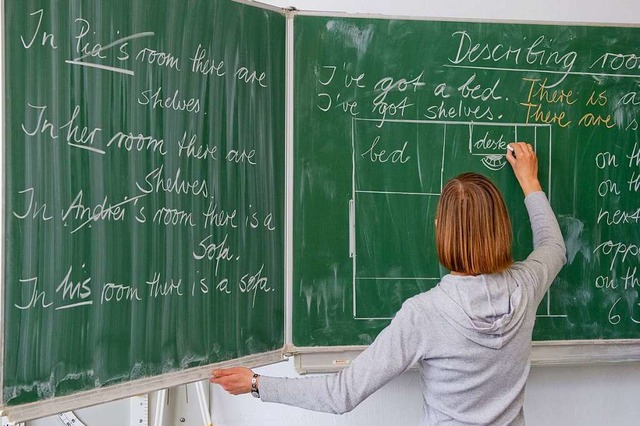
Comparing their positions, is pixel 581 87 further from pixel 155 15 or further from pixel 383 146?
pixel 155 15

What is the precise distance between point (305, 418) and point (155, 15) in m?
1.51

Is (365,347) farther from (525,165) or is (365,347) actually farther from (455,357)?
(525,165)

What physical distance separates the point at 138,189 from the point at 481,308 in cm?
92

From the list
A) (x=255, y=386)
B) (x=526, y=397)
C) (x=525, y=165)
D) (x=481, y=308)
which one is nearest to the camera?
(x=481, y=308)

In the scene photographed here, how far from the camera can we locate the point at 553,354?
225cm

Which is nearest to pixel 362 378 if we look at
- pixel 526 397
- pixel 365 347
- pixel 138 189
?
pixel 365 347

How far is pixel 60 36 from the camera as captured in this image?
1.56 m

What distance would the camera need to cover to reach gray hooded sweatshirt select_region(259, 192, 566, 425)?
1651 mm

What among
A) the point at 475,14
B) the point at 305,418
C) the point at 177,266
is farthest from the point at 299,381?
the point at 475,14

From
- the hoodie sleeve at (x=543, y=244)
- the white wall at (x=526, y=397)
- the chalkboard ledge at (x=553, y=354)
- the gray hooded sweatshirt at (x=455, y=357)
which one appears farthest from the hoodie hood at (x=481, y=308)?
the white wall at (x=526, y=397)

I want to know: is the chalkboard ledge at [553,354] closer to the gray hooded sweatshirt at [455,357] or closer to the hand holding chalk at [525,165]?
the gray hooded sweatshirt at [455,357]

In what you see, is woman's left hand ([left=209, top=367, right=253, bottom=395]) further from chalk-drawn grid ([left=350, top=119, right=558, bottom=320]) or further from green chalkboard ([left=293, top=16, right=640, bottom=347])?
chalk-drawn grid ([left=350, top=119, right=558, bottom=320])

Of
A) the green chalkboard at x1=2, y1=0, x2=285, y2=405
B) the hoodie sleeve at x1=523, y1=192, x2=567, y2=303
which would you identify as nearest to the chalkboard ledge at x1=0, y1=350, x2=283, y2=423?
the green chalkboard at x1=2, y1=0, x2=285, y2=405

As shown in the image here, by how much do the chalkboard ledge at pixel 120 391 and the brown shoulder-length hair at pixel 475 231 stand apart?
0.68 metres
